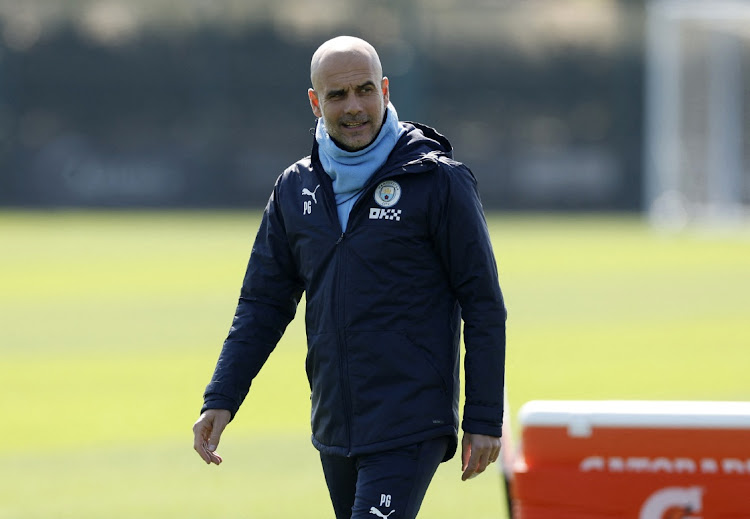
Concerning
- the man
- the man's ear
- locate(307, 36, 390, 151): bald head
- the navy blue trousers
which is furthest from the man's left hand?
the man's ear

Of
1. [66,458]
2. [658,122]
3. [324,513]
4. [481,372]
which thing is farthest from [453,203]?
[658,122]

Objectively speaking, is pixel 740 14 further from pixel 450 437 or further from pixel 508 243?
pixel 450 437

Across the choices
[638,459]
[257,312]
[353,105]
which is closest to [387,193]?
[353,105]

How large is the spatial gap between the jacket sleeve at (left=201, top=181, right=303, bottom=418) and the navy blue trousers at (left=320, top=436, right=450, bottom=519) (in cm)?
38

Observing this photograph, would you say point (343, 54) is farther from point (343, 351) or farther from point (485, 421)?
point (485, 421)

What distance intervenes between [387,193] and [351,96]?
0.97ft

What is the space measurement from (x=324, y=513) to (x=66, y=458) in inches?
82.4

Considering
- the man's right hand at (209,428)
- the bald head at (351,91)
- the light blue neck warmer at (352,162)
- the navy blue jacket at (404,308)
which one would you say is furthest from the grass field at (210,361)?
the bald head at (351,91)

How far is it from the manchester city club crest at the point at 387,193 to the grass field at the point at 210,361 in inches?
112

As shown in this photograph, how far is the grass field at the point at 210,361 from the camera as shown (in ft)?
23.4

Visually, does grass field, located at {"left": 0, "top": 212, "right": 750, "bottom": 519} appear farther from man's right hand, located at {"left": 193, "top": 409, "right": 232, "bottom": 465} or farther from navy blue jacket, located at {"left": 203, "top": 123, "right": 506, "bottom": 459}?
navy blue jacket, located at {"left": 203, "top": 123, "right": 506, "bottom": 459}

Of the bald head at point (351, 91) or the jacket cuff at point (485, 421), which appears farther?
the bald head at point (351, 91)

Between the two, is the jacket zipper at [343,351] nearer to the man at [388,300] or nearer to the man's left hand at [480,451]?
the man at [388,300]

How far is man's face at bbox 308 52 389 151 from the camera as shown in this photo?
13.2 ft
